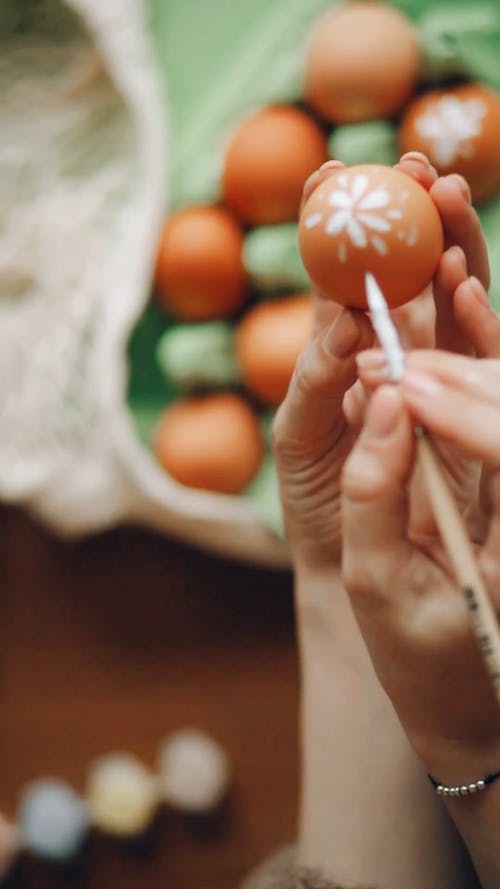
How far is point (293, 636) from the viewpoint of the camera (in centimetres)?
93

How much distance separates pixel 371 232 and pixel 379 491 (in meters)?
0.14

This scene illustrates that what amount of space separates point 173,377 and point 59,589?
273 mm

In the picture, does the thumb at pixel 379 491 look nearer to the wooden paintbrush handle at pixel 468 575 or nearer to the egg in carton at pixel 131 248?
the wooden paintbrush handle at pixel 468 575

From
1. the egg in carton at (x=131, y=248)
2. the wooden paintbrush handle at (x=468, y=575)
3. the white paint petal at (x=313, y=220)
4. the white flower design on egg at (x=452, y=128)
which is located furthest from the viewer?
the egg in carton at (x=131, y=248)

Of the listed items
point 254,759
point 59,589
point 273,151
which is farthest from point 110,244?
point 254,759

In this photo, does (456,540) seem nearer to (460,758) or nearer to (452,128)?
(460,758)

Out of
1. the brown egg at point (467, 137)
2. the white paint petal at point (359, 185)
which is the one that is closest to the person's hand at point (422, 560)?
the white paint petal at point (359, 185)

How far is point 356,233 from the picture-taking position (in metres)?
0.45

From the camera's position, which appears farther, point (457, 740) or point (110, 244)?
point (110, 244)

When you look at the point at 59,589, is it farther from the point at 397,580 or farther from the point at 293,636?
the point at 397,580

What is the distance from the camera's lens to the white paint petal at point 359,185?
0.45 m

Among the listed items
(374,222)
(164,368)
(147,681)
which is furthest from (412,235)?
(147,681)

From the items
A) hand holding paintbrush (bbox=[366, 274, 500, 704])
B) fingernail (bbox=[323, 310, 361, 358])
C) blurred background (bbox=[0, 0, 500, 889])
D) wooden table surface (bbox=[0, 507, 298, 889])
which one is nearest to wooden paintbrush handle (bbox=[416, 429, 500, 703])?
hand holding paintbrush (bbox=[366, 274, 500, 704])

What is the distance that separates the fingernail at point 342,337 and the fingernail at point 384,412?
0.09 metres
